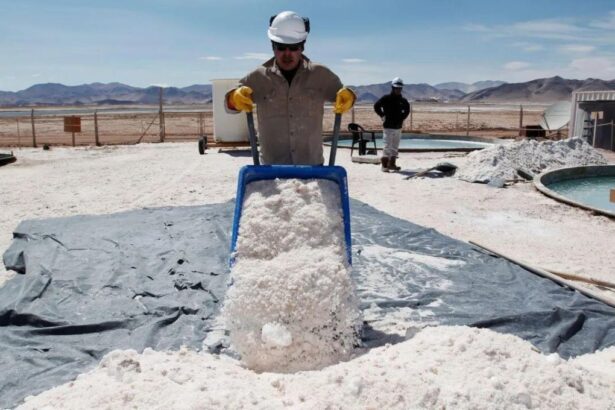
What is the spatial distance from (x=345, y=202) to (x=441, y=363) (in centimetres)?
122

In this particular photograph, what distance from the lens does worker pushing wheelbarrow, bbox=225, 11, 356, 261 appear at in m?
3.45

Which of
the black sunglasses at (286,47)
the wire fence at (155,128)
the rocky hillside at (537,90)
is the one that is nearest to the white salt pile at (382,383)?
the black sunglasses at (286,47)

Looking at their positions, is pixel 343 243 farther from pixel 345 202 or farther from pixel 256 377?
pixel 256 377

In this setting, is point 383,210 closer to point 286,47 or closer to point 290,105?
point 290,105

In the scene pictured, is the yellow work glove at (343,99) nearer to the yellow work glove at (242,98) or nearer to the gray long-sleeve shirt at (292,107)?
the gray long-sleeve shirt at (292,107)

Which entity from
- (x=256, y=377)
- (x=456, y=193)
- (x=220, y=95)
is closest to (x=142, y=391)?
(x=256, y=377)

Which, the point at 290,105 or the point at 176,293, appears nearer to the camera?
the point at 290,105

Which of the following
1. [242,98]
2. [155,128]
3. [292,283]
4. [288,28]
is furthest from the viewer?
[155,128]

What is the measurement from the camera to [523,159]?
10.3 m

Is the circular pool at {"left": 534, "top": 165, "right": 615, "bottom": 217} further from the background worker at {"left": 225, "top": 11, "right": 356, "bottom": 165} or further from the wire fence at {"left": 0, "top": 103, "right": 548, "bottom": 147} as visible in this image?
the wire fence at {"left": 0, "top": 103, "right": 548, "bottom": 147}

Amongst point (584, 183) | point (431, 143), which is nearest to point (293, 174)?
point (584, 183)

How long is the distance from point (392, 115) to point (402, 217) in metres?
3.69

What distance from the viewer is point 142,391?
7.80 feet

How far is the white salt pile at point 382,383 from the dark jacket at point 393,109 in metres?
7.61
